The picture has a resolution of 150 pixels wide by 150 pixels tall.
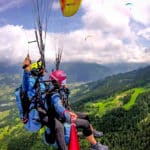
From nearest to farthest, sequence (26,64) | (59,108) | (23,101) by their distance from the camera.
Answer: (59,108) → (26,64) → (23,101)

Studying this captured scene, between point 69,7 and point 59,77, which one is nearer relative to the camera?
point 59,77

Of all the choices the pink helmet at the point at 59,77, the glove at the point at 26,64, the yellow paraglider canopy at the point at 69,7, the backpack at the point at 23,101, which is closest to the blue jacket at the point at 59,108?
the pink helmet at the point at 59,77

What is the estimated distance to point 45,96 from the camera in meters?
12.3

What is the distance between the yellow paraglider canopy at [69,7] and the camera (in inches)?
476

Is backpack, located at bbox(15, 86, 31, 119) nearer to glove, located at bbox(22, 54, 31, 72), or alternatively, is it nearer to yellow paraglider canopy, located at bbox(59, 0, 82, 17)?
glove, located at bbox(22, 54, 31, 72)

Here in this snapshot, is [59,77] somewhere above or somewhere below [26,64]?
below

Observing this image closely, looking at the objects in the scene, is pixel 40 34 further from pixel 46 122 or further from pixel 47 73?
pixel 46 122

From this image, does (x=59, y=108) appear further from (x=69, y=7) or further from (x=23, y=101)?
(x=69, y=7)

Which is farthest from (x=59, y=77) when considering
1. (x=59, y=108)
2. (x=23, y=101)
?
(x=23, y=101)

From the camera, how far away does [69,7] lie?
1273 cm

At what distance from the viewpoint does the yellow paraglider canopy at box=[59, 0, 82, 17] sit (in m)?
12.1

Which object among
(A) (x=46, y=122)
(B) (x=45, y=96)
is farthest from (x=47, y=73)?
(A) (x=46, y=122)

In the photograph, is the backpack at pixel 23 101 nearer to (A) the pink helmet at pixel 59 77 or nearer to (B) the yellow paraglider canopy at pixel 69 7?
(A) the pink helmet at pixel 59 77

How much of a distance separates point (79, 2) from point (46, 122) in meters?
4.68
